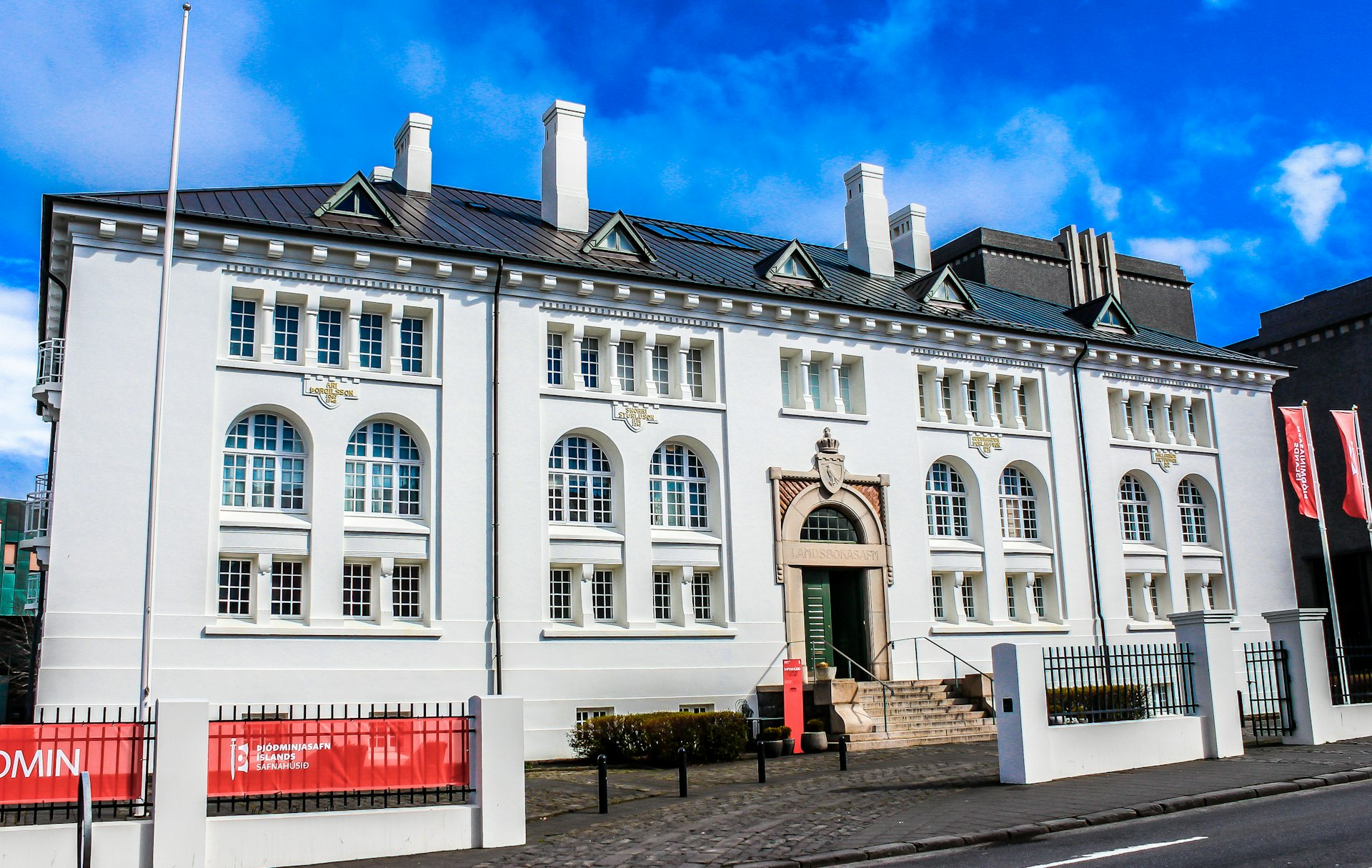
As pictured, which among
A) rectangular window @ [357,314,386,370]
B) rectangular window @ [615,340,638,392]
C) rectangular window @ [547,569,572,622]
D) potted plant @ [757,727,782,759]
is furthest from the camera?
rectangular window @ [615,340,638,392]

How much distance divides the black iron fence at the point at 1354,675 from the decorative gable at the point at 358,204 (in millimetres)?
21929

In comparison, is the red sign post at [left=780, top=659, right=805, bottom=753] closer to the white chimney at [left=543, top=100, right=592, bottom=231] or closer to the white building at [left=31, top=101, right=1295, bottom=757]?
the white building at [left=31, top=101, right=1295, bottom=757]

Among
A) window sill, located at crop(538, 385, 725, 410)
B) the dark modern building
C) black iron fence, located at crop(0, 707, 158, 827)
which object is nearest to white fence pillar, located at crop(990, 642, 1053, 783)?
black iron fence, located at crop(0, 707, 158, 827)

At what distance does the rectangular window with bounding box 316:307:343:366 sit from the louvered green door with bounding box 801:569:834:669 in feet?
40.6

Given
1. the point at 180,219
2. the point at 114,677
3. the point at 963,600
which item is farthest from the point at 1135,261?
the point at 114,677

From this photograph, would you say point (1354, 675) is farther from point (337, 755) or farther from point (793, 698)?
point (337, 755)

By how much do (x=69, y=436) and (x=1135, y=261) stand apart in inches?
1522

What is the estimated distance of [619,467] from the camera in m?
27.8

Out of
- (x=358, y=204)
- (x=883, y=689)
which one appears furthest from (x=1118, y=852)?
(x=358, y=204)

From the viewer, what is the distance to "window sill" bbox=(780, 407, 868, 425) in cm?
3002

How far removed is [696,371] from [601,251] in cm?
385

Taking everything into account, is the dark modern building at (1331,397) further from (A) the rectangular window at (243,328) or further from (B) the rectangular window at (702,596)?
(A) the rectangular window at (243,328)

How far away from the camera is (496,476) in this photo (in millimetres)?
26000

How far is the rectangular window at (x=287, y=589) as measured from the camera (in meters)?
24.2
